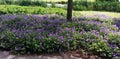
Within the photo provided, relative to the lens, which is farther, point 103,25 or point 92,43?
point 103,25

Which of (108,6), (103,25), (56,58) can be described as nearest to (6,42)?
(56,58)

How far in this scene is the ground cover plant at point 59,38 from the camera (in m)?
5.48

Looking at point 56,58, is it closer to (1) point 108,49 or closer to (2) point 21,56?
(2) point 21,56

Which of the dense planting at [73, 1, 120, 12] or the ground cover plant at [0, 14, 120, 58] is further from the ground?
the ground cover plant at [0, 14, 120, 58]

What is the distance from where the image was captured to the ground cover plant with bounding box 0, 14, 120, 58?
5.48 m

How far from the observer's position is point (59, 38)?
5.68 metres

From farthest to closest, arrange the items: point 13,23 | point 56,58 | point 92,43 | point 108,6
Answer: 1. point 108,6
2. point 13,23
3. point 92,43
4. point 56,58

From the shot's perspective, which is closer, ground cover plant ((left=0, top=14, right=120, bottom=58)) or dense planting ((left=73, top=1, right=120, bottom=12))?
ground cover plant ((left=0, top=14, right=120, bottom=58))

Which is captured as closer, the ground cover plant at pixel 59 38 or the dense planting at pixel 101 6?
the ground cover plant at pixel 59 38

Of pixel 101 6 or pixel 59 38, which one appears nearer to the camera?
pixel 59 38

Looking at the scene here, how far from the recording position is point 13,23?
272 inches

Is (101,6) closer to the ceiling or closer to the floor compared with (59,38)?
closer to the floor

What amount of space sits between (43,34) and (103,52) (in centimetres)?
137

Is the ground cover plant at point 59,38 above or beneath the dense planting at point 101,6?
above
